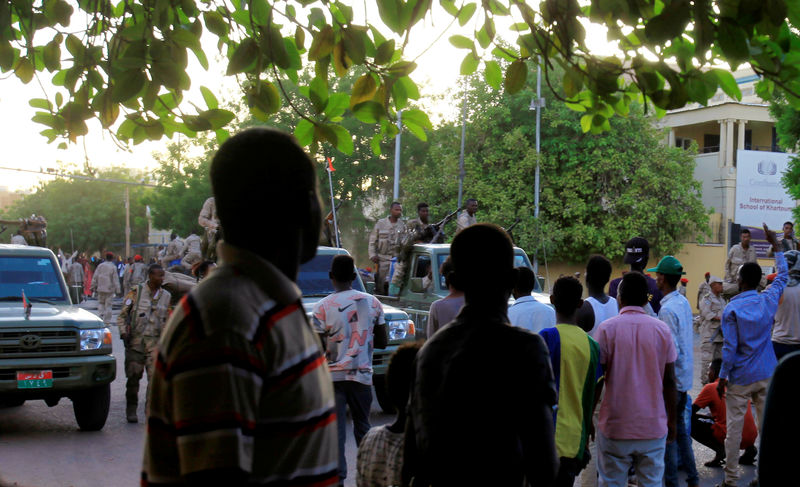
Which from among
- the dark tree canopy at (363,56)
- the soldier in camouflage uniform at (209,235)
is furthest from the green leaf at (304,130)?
the soldier in camouflage uniform at (209,235)

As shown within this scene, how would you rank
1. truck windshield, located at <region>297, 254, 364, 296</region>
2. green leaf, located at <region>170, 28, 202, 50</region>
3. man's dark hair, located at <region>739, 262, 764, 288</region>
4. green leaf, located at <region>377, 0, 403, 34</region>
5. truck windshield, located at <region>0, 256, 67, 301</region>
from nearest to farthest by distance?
green leaf, located at <region>377, 0, 403, 34</region> < green leaf, located at <region>170, 28, 202, 50</region> < man's dark hair, located at <region>739, 262, 764, 288</region> < truck windshield, located at <region>0, 256, 67, 301</region> < truck windshield, located at <region>297, 254, 364, 296</region>

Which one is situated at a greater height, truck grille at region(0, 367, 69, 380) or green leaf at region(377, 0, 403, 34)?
green leaf at region(377, 0, 403, 34)

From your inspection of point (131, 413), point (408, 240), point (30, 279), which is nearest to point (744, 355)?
point (408, 240)

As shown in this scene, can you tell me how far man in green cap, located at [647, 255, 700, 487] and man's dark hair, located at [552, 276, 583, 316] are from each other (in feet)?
5.11

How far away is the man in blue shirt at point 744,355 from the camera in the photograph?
6703 mm

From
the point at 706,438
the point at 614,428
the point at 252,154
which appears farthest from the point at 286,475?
the point at 706,438

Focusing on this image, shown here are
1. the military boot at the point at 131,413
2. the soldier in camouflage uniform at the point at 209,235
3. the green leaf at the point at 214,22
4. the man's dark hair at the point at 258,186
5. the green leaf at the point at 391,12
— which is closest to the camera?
the man's dark hair at the point at 258,186

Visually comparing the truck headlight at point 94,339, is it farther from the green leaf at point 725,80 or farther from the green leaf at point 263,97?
the green leaf at point 725,80

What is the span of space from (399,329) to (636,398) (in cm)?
500

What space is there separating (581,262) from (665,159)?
17.9 feet

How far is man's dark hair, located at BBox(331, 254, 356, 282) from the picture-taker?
21.2 ft

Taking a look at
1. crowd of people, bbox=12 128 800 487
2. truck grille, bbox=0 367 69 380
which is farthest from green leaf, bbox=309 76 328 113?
truck grille, bbox=0 367 69 380

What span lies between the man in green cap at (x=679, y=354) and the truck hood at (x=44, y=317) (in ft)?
19.9

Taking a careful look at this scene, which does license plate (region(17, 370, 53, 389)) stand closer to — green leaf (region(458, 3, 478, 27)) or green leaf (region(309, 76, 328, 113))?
green leaf (region(309, 76, 328, 113))
